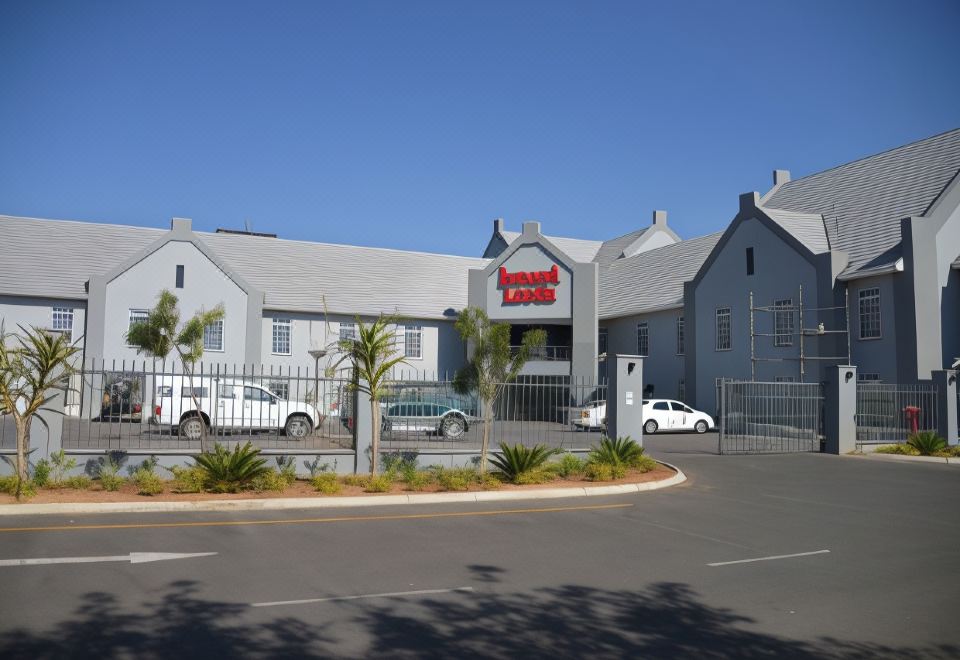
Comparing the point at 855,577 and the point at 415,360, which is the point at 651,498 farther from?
the point at 415,360

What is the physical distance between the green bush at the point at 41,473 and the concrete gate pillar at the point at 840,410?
20.5 meters

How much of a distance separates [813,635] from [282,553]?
5.86 meters

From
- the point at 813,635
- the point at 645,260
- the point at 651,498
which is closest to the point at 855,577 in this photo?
the point at 813,635

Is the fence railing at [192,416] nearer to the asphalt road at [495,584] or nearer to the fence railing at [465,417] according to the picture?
the fence railing at [465,417]

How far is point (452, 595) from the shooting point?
8.00 meters

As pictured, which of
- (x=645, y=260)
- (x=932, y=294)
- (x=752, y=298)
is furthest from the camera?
(x=645, y=260)

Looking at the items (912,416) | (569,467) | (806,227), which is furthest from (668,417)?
(569,467)

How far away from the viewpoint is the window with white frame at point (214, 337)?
1393 inches

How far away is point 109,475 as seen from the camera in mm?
14086

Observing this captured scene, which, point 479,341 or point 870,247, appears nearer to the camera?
point 479,341

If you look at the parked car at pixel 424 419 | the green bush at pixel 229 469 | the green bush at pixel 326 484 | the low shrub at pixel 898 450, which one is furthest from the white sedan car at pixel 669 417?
the green bush at pixel 229 469

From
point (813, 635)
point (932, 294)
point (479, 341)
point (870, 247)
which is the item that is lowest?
point (813, 635)

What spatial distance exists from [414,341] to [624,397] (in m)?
22.5

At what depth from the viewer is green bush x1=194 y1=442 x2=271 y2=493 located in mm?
14094
